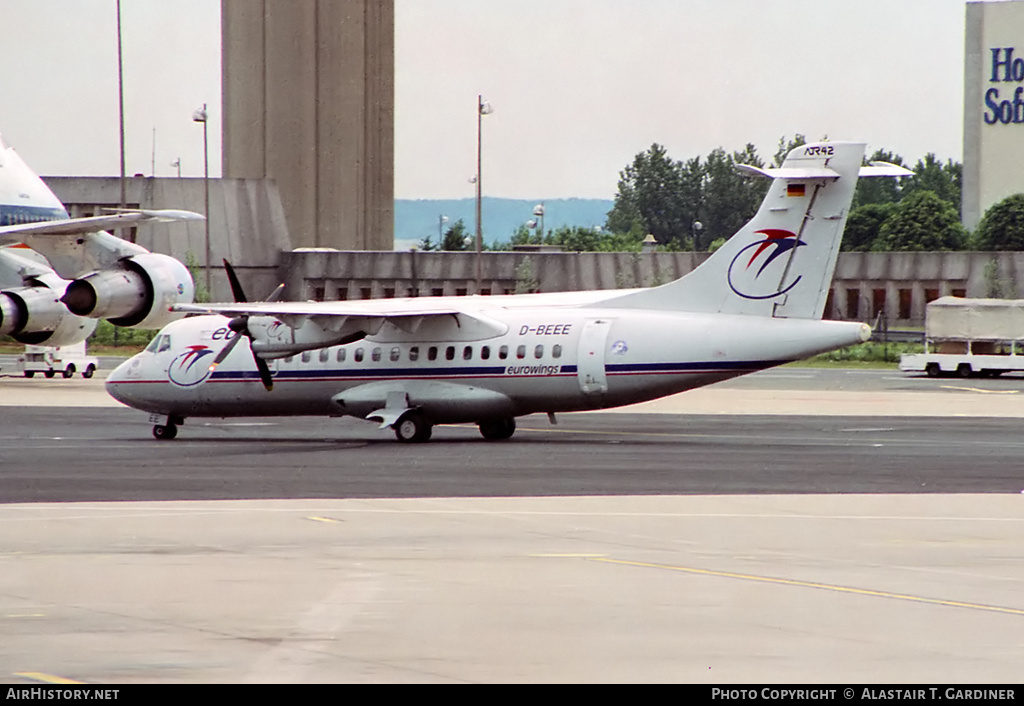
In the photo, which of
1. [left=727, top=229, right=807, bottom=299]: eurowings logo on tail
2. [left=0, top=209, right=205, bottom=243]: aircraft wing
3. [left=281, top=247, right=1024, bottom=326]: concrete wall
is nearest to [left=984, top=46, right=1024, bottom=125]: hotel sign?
[left=281, top=247, right=1024, bottom=326]: concrete wall

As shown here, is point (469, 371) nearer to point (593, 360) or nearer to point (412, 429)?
point (412, 429)

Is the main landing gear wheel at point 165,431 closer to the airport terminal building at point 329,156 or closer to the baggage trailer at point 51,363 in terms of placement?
the baggage trailer at point 51,363

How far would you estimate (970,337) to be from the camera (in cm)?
6094

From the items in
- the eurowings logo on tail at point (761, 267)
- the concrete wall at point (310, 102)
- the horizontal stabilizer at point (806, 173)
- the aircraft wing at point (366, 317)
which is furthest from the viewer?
the concrete wall at point (310, 102)

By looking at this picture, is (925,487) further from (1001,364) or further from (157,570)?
(1001,364)

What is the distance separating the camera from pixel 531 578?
13.9 meters

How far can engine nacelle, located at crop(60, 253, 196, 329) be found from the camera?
38.6m

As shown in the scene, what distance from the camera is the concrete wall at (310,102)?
10894 cm

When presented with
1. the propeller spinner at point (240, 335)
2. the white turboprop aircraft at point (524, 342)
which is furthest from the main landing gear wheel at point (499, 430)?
the propeller spinner at point (240, 335)

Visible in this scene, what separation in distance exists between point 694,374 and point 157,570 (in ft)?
56.3

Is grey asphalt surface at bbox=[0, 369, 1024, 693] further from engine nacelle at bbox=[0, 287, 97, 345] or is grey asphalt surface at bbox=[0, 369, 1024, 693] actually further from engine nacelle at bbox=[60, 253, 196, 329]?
engine nacelle at bbox=[0, 287, 97, 345]

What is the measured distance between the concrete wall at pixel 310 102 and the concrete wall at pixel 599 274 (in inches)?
974

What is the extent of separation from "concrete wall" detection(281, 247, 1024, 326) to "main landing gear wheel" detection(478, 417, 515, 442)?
50625 millimetres
